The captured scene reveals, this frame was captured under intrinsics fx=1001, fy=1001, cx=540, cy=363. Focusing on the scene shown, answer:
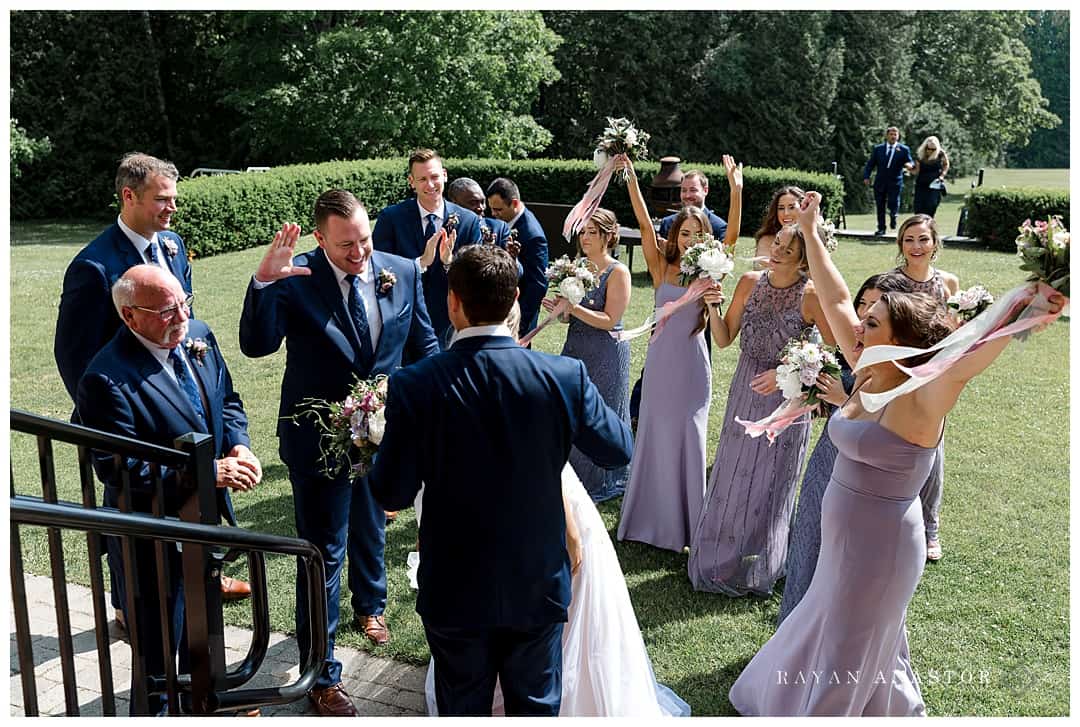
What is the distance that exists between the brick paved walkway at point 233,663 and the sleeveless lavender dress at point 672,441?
6.32ft

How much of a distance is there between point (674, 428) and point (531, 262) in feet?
6.56

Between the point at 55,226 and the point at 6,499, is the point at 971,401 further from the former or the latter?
the point at 55,226

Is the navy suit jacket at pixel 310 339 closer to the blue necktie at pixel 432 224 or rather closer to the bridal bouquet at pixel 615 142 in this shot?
the blue necktie at pixel 432 224

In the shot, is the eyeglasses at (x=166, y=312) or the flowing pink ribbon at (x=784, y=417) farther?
the flowing pink ribbon at (x=784, y=417)

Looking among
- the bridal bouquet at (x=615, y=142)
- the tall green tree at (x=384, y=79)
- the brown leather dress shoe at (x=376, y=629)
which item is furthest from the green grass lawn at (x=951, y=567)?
the tall green tree at (x=384, y=79)

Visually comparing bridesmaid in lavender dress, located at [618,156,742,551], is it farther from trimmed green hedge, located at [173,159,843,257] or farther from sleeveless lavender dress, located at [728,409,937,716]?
trimmed green hedge, located at [173,159,843,257]

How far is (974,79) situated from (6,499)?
37.8 meters

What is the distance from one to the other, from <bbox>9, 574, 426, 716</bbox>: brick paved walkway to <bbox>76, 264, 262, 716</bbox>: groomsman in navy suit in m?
0.59

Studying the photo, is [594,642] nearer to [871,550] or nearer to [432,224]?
[871,550]

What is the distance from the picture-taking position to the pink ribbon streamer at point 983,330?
3.04m

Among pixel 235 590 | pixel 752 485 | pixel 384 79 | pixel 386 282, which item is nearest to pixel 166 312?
pixel 386 282

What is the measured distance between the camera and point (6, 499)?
92.7 inches

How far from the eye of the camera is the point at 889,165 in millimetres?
18656

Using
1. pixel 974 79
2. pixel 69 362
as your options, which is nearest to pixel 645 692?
pixel 69 362
